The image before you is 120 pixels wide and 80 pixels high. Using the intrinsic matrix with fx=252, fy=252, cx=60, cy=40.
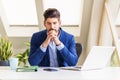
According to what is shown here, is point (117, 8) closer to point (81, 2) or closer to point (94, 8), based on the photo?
point (94, 8)

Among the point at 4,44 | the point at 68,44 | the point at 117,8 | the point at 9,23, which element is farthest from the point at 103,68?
the point at 9,23

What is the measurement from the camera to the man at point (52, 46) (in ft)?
7.29

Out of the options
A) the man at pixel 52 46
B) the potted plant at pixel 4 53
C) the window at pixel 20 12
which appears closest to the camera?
the man at pixel 52 46

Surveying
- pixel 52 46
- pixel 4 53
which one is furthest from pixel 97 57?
pixel 4 53

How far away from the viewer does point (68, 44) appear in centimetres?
244

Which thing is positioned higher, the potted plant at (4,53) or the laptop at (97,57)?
the laptop at (97,57)

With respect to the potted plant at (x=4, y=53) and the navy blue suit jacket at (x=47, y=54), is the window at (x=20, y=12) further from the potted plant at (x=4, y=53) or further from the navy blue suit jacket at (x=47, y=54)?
the navy blue suit jacket at (x=47, y=54)

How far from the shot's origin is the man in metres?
2.22

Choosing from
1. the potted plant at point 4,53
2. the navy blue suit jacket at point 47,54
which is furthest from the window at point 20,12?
the navy blue suit jacket at point 47,54

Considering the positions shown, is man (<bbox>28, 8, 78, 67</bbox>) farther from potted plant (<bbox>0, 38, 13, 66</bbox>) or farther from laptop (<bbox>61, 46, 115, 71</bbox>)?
potted plant (<bbox>0, 38, 13, 66</bbox>)

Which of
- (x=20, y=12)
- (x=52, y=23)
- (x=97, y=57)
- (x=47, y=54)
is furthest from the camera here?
(x=20, y=12)

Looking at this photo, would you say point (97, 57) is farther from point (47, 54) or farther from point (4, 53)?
point (4, 53)

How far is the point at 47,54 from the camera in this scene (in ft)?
7.77

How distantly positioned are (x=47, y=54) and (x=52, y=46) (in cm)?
10
